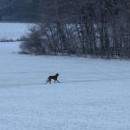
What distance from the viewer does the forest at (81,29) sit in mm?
50062

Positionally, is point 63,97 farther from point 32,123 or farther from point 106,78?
point 106,78

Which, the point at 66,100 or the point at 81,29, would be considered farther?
the point at 81,29

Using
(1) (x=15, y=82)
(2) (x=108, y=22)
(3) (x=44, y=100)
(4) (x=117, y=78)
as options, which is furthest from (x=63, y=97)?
(2) (x=108, y=22)

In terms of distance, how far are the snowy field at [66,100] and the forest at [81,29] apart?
1518 centimetres

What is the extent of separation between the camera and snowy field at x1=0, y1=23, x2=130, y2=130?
591 inches

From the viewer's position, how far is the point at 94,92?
74.2 ft

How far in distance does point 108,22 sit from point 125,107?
3443 cm

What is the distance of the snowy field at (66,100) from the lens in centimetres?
1502

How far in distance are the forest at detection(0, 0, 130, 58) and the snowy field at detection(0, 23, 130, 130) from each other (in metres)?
15.2

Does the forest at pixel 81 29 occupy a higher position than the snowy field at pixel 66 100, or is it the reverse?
the forest at pixel 81 29

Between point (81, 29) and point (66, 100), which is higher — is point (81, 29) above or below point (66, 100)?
above

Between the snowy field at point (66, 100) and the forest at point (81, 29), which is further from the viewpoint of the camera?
the forest at point (81, 29)

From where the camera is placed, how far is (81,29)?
5388 cm

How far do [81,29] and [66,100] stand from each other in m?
34.3
